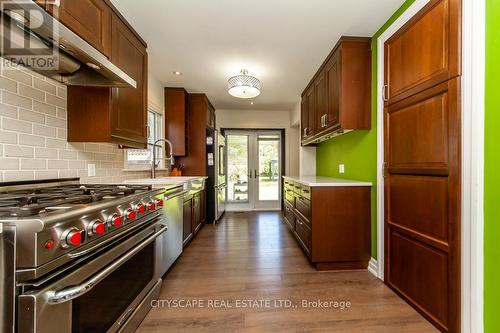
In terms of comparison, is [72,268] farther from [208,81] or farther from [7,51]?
[208,81]

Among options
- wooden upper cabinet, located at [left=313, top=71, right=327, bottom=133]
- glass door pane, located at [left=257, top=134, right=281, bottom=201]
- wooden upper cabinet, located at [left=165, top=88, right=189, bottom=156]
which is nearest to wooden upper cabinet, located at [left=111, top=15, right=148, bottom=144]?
wooden upper cabinet, located at [left=165, top=88, right=189, bottom=156]

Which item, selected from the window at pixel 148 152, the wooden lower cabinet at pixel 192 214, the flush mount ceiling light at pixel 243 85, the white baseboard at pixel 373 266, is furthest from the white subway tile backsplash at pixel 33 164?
the white baseboard at pixel 373 266

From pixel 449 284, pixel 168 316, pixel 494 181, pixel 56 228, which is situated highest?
pixel 494 181

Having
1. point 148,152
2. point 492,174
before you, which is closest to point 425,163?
point 492,174

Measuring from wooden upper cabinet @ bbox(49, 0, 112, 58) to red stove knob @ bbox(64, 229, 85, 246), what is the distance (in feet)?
4.06

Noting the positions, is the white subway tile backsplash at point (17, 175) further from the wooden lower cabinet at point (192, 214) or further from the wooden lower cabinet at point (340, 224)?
the wooden lower cabinet at point (340, 224)

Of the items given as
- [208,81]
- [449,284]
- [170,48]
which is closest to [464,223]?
[449,284]

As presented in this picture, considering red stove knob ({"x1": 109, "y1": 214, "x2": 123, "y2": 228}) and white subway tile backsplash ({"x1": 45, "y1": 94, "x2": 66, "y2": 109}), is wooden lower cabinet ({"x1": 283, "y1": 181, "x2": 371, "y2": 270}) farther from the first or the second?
white subway tile backsplash ({"x1": 45, "y1": 94, "x2": 66, "y2": 109})

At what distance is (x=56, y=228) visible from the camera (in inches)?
33.9

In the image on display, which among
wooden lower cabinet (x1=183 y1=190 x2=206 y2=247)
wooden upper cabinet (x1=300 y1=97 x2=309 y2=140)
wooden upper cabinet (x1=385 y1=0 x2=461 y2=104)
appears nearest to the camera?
wooden upper cabinet (x1=385 y1=0 x2=461 y2=104)

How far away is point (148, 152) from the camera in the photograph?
3303mm

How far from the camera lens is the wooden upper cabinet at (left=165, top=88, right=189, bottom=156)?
13.1 ft

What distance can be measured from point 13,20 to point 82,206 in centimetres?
82

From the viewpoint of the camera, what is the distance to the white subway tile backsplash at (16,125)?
1348 mm
